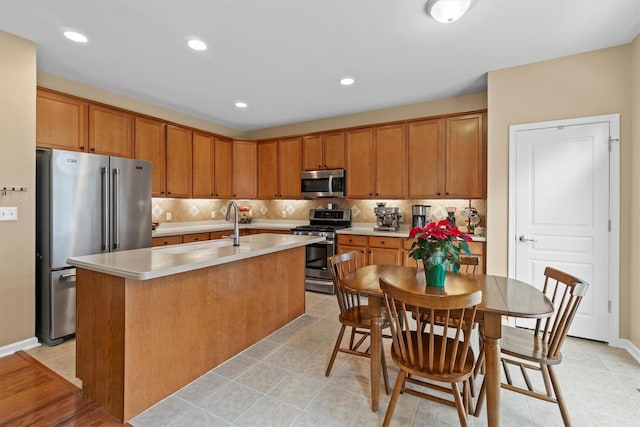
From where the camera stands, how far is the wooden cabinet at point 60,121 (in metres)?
3.00

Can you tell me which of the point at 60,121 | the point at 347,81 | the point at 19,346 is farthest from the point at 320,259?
the point at 60,121

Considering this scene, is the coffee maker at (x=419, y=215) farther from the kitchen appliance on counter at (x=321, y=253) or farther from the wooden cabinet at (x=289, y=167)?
the wooden cabinet at (x=289, y=167)

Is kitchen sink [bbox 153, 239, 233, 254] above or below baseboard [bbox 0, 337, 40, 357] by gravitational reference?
above

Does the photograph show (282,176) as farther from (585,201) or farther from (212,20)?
(585,201)

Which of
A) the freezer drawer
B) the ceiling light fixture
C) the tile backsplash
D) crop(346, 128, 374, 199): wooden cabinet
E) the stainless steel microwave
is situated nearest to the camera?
the ceiling light fixture

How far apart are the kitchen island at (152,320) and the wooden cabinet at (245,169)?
2.87 meters

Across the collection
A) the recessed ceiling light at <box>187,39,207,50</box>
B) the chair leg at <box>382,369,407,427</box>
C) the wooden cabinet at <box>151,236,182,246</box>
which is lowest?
the chair leg at <box>382,369,407,427</box>

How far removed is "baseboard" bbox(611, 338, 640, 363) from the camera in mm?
2467

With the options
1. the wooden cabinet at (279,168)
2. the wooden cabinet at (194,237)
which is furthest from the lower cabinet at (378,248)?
the wooden cabinet at (194,237)

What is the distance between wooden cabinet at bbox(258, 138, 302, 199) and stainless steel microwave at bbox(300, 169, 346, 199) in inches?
7.3

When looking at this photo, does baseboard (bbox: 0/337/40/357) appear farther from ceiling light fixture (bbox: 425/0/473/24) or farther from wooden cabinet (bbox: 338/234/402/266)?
ceiling light fixture (bbox: 425/0/473/24)

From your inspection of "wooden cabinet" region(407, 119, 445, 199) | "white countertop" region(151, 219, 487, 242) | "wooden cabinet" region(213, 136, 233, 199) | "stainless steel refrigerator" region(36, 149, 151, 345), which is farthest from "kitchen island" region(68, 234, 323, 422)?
"wooden cabinet" region(213, 136, 233, 199)

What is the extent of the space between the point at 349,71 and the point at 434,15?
1144 mm

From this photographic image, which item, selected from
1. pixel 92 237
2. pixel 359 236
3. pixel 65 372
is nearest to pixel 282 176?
pixel 359 236
